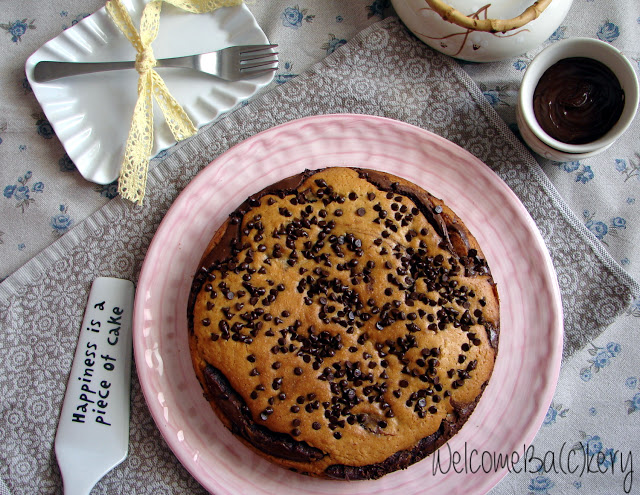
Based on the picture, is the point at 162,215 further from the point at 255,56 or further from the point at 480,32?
the point at 480,32

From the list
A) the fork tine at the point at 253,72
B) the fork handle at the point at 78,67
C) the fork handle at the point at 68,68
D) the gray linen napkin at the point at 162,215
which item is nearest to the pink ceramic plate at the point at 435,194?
the gray linen napkin at the point at 162,215

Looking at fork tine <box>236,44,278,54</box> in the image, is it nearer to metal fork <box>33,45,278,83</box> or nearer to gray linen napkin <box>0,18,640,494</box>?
metal fork <box>33,45,278,83</box>

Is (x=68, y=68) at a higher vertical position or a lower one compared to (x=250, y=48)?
lower

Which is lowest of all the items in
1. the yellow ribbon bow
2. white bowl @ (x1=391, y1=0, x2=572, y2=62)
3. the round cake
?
the round cake

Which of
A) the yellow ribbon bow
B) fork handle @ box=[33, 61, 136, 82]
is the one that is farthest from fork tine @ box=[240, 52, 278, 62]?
fork handle @ box=[33, 61, 136, 82]

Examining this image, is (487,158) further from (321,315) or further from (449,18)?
Answer: (321,315)

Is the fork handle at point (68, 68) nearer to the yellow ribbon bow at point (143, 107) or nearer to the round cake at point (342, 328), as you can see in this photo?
the yellow ribbon bow at point (143, 107)

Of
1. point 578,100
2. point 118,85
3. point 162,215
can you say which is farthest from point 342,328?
point 118,85
